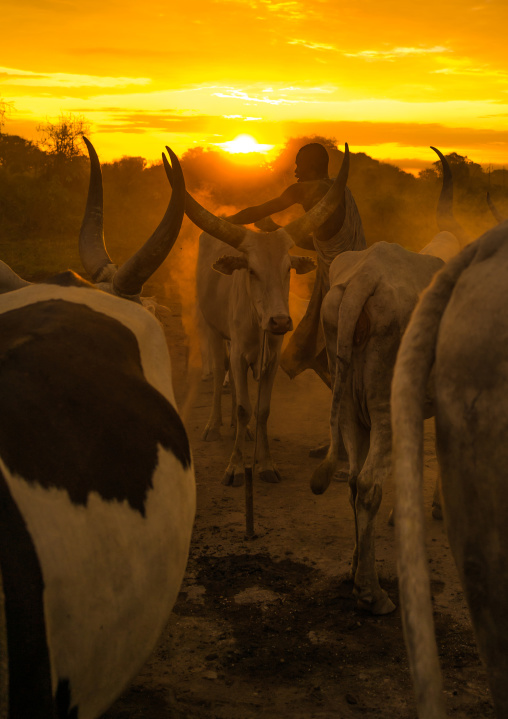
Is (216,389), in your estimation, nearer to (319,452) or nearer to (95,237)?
(319,452)

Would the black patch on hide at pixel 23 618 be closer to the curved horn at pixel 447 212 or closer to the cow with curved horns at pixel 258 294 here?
the cow with curved horns at pixel 258 294

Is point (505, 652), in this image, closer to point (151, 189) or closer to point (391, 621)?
point (391, 621)

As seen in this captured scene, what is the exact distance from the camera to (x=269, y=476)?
609 centimetres

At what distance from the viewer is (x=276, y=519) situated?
5.28 m

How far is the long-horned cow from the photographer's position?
3887mm

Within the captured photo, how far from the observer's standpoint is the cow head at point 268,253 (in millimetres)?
5650

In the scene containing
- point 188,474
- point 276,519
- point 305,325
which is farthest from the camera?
point 305,325

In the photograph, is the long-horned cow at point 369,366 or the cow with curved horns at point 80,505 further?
the long-horned cow at point 369,366

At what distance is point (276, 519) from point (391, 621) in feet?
5.16

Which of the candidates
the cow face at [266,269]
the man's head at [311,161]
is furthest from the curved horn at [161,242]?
the man's head at [311,161]

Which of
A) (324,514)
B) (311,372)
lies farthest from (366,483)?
(311,372)

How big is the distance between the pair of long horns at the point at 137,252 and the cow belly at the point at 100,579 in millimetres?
1246

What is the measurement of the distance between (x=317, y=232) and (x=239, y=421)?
6.07 feet

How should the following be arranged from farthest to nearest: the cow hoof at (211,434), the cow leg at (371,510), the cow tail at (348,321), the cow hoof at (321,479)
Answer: the cow hoof at (211,434) < the cow tail at (348,321) < the cow leg at (371,510) < the cow hoof at (321,479)
